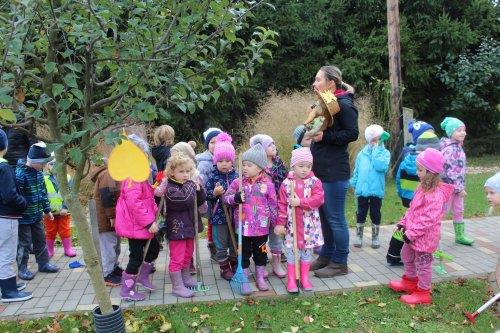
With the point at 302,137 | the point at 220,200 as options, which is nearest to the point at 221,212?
the point at 220,200

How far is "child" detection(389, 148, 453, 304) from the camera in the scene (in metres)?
4.05

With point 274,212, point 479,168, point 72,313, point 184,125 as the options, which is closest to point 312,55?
point 184,125

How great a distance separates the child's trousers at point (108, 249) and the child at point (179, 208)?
705 millimetres

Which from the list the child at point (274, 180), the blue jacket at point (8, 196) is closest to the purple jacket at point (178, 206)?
the child at point (274, 180)

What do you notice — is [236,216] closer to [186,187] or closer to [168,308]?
[186,187]

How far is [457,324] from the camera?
3.82m

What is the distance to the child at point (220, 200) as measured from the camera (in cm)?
468

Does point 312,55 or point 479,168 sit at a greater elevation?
point 312,55

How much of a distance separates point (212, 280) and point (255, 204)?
1046 mm

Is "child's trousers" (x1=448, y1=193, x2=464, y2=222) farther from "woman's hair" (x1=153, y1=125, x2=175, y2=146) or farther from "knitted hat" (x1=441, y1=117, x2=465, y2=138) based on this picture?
"woman's hair" (x1=153, y1=125, x2=175, y2=146)

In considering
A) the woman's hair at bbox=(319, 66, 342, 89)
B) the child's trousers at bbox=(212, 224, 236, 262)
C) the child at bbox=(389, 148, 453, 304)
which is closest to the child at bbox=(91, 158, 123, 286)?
the child's trousers at bbox=(212, 224, 236, 262)

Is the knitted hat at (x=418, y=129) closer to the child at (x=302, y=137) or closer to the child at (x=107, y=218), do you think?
the child at (x=302, y=137)

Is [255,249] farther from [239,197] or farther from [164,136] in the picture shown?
[164,136]

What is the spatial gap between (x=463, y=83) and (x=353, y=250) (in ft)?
41.0
